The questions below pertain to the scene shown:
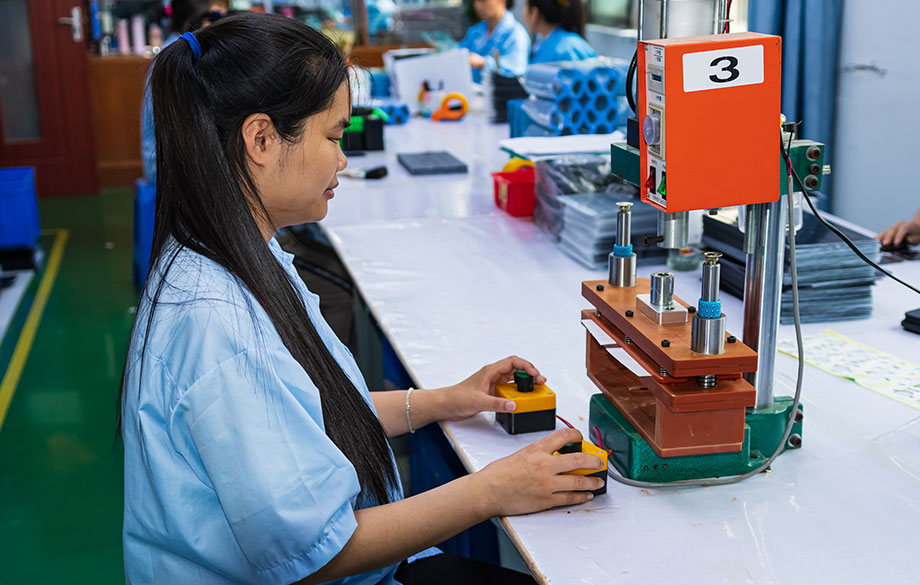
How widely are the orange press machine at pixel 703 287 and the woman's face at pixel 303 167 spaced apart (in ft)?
1.23

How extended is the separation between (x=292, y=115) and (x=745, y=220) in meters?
0.58

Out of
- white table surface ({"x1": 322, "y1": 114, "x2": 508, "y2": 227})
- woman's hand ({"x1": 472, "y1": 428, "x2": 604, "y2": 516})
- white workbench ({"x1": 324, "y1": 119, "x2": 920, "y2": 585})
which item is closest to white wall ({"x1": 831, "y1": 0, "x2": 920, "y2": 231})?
white table surface ({"x1": 322, "y1": 114, "x2": 508, "y2": 227})

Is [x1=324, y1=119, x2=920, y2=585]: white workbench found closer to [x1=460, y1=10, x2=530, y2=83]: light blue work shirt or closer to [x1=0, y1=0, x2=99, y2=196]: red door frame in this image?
[x1=460, y1=10, x2=530, y2=83]: light blue work shirt

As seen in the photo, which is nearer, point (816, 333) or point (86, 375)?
point (816, 333)

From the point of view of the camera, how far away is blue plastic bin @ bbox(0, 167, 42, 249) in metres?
4.14

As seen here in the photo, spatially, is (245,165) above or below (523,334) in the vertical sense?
above

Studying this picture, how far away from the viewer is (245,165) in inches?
41.2

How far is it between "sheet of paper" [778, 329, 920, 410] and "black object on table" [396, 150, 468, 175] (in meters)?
1.65

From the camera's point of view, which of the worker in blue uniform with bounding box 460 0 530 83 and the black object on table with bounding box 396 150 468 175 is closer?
the black object on table with bounding box 396 150 468 175

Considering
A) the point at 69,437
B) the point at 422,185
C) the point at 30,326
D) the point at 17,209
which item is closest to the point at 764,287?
the point at 422,185

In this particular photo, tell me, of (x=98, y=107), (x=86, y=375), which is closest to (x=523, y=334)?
(x=86, y=375)

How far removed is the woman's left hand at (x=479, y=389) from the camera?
1321 mm

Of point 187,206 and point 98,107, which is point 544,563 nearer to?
point 187,206

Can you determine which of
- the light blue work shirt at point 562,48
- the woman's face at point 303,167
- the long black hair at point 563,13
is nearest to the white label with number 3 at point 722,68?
the woman's face at point 303,167
